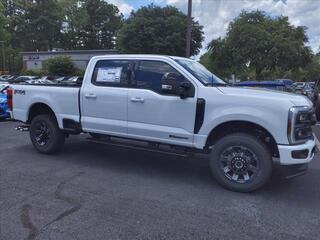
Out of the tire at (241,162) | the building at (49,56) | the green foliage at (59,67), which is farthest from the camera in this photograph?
the building at (49,56)

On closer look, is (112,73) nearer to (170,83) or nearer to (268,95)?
(170,83)

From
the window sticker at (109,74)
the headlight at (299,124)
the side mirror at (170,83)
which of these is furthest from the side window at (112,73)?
the headlight at (299,124)

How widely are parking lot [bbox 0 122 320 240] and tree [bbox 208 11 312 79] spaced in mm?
22147

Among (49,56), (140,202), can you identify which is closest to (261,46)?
(140,202)

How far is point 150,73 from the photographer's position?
6.14m

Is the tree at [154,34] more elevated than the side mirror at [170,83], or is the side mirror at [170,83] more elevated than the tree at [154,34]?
the tree at [154,34]

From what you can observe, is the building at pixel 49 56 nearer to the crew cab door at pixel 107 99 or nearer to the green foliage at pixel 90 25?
the green foliage at pixel 90 25

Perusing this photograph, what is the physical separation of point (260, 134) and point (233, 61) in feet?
83.0

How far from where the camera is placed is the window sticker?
647 cm

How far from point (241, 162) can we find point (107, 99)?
2.56m

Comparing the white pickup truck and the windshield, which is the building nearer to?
the white pickup truck

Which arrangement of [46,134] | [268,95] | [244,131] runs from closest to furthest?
[268,95] < [244,131] < [46,134]

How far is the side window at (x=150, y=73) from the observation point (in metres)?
6.01

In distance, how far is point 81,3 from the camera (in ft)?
262
